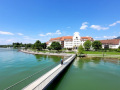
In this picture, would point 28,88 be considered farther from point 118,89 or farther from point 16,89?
point 118,89

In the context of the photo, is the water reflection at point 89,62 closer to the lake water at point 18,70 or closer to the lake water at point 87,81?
the lake water at point 87,81

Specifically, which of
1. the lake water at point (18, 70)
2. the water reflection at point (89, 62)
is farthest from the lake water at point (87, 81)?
the water reflection at point (89, 62)

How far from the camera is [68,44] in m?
67.4

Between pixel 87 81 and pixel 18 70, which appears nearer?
pixel 87 81

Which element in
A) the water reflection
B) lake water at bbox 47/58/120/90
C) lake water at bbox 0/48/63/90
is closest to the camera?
lake water at bbox 47/58/120/90

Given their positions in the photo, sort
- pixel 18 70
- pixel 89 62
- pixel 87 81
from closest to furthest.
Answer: pixel 87 81
pixel 18 70
pixel 89 62

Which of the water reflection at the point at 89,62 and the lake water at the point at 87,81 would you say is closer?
the lake water at the point at 87,81

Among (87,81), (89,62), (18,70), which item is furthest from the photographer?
(89,62)

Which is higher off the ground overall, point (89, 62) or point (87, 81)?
point (89, 62)

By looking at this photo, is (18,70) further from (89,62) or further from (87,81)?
(89,62)

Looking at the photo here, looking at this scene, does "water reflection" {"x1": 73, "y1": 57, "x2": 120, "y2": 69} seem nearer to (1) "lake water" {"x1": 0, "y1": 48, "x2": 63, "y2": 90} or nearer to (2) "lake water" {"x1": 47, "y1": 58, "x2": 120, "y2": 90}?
(2) "lake water" {"x1": 47, "y1": 58, "x2": 120, "y2": 90}

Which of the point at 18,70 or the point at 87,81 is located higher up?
the point at 18,70

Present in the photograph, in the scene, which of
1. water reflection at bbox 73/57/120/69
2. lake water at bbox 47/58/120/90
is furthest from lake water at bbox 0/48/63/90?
water reflection at bbox 73/57/120/69

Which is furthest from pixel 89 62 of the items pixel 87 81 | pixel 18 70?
pixel 18 70
